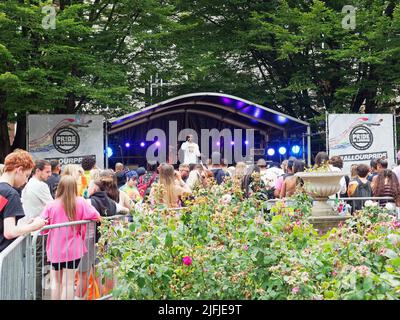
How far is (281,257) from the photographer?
389 cm

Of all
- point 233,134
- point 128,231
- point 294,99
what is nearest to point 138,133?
point 233,134

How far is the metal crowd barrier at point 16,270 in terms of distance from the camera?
4.19m

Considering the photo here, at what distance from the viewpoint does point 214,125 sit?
25.5m

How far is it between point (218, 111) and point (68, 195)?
1912 cm

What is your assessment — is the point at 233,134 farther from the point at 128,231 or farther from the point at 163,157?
the point at 128,231

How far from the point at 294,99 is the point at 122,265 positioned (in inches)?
929

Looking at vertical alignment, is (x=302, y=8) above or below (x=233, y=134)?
above

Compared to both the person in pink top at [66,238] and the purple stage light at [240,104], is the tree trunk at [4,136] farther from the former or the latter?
the person in pink top at [66,238]

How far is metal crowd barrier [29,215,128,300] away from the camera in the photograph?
19.1 feet

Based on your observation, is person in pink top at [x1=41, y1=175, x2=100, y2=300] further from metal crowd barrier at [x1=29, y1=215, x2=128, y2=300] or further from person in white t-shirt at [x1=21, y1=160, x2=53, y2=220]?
person in white t-shirt at [x1=21, y1=160, x2=53, y2=220]

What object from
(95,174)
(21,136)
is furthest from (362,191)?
(21,136)

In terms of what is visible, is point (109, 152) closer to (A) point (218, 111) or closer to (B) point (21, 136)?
(B) point (21, 136)

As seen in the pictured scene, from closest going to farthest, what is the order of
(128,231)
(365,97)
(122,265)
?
(122,265)
(128,231)
(365,97)

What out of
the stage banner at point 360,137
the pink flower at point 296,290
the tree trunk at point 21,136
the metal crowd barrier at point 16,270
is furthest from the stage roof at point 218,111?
the pink flower at point 296,290
